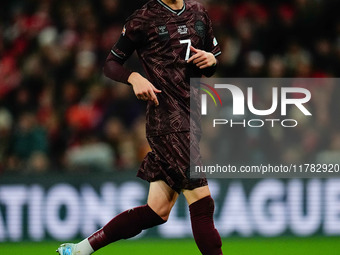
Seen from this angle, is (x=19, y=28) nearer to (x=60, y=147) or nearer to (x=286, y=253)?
(x=60, y=147)

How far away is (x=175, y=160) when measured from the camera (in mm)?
4543

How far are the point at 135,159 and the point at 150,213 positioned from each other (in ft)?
12.4

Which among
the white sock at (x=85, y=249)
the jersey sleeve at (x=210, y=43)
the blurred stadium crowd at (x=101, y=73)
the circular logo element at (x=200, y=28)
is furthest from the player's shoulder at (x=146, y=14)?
the blurred stadium crowd at (x=101, y=73)

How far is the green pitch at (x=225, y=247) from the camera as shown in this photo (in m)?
6.69

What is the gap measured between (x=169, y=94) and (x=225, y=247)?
280 centimetres

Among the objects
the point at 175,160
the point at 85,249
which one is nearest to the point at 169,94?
the point at 175,160

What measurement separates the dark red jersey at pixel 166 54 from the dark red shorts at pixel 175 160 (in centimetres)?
6

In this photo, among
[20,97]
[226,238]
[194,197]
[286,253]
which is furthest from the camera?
[20,97]

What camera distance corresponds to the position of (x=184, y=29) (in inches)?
181

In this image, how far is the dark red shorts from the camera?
4.52 meters

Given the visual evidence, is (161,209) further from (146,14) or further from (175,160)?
(146,14)

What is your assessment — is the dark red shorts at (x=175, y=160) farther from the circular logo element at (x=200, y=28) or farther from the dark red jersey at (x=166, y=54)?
the circular logo element at (x=200, y=28)

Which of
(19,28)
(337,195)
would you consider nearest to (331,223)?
(337,195)

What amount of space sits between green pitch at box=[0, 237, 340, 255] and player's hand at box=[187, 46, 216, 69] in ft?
8.40
